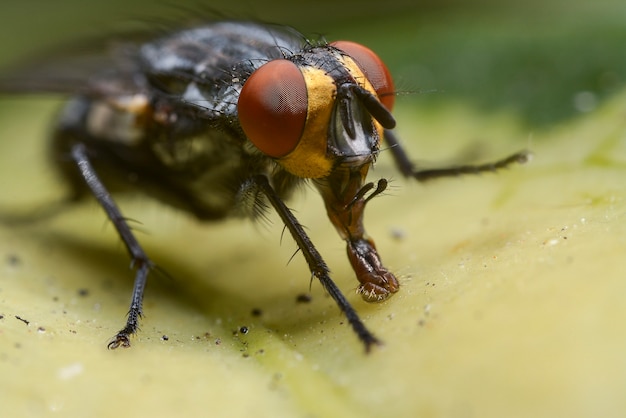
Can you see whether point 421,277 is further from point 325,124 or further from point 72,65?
point 72,65

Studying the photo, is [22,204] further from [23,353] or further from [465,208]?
[465,208]

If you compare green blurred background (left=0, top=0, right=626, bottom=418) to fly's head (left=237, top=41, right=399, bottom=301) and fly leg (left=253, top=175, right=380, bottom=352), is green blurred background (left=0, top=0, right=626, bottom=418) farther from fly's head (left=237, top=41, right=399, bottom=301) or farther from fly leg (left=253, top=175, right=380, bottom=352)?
fly's head (left=237, top=41, right=399, bottom=301)

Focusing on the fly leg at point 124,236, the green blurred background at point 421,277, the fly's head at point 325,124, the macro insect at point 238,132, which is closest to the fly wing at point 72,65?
the macro insect at point 238,132

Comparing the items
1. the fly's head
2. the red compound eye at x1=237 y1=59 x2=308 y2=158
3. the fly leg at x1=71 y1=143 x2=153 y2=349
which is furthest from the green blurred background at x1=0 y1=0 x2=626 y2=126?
the fly leg at x1=71 y1=143 x2=153 y2=349

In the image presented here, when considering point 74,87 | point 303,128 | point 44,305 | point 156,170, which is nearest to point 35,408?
point 44,305

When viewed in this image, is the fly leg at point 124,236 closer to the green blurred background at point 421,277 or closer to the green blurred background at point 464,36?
the green blurred background at point 421,277

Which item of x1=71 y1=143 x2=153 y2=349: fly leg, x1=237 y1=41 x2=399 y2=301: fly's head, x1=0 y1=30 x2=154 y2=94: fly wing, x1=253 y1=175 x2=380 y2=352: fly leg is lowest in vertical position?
x1=71 y1=143 x2=153 y2=349: fly leg

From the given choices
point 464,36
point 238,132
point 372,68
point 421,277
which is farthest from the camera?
point 464,36

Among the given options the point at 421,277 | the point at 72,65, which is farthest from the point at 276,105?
the point at 72,65
